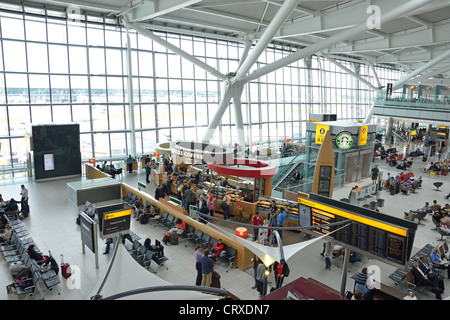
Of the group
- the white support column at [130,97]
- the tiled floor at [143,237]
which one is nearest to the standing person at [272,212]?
the tiled floor at [143,237]

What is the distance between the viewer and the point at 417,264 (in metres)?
9.84

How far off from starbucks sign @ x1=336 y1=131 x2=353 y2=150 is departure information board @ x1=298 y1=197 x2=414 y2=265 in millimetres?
11314

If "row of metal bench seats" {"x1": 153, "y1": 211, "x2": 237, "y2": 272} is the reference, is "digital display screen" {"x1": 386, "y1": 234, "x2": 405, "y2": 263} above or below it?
above

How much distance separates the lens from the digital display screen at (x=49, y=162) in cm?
2097

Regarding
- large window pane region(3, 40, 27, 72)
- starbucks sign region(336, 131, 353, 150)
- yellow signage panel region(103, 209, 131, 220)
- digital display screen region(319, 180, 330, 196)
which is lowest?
digital display screen region(319, 180, 330, 196)

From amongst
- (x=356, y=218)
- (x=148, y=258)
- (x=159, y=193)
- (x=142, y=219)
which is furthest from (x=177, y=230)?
(x=356, y=218)

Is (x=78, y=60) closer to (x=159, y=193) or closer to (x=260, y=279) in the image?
(x=159, y=193)

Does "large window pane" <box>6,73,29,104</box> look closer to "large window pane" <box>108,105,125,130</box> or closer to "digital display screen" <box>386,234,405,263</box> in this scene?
"large window pane" <box>108,105,125,130</box>

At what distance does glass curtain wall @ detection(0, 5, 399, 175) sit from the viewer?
22.6m

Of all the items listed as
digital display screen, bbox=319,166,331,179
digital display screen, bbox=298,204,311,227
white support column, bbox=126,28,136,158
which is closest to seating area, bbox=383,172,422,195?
digital display screen, bbox=319,166,331,179

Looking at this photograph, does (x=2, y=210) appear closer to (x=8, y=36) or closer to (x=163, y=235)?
(x=163, y=235)

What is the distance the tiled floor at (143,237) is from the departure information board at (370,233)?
1.72m

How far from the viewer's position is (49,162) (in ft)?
69.5

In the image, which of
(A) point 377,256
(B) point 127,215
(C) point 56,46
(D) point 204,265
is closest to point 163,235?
Answer: (B) point 127,215
